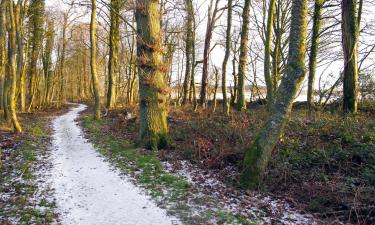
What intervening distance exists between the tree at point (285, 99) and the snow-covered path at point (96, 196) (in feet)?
8.38

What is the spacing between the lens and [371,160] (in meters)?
7.04

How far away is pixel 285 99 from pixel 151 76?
17.3 ft

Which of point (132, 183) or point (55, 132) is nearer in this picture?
point (132, 183)

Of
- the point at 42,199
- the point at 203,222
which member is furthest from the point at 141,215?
the point at 42,199

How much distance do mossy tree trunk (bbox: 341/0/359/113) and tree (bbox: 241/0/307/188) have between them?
14.7ft

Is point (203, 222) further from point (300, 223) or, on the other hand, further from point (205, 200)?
point (300, 223)

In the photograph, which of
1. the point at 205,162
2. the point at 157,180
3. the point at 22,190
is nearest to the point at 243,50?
the point at 205,162

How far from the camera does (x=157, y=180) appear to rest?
7863 mm

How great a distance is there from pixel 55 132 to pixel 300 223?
1305cm

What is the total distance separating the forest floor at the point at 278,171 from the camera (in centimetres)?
595

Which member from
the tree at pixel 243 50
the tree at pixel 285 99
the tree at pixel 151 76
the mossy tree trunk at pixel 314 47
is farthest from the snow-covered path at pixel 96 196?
the mossy tree trunk at pixel 314 47

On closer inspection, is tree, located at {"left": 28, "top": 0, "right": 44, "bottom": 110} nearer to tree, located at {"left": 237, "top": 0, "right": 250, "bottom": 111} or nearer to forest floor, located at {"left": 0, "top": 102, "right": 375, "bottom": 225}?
forest floor, located at {"left": 0, "top": 102, "right": 375, "bottom": 225}

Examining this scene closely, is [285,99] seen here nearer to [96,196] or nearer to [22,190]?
[96,196]

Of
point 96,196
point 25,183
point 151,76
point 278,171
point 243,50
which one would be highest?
point 243,50
